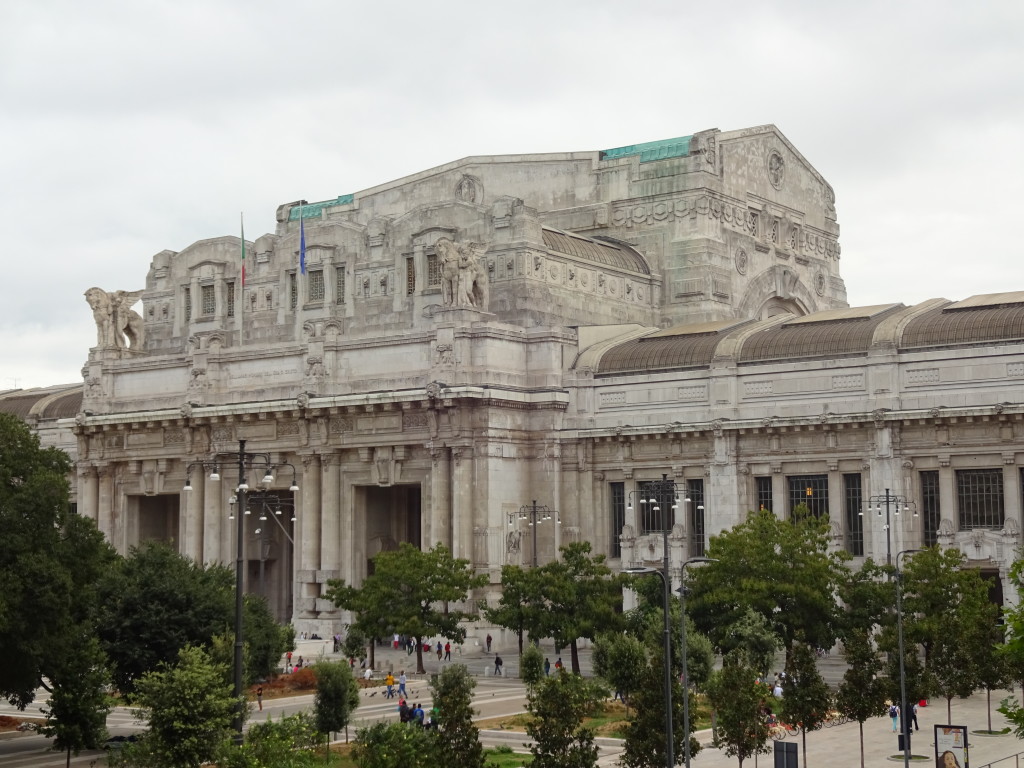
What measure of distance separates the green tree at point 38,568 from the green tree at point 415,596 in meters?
21.0

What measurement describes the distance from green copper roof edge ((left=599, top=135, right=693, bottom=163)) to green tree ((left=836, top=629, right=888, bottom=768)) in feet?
172

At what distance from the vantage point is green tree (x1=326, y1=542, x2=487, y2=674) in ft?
236

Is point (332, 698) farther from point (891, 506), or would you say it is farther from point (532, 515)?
point (891, 506)

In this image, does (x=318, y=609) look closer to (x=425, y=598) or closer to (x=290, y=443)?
(x=290, y=443)

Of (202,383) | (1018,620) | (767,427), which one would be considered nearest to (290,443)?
(202,383)

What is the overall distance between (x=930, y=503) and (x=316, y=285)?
3893 cm

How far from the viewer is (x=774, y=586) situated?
62.0m

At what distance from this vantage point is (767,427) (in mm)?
77875

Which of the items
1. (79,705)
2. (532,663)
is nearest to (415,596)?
(532,663)

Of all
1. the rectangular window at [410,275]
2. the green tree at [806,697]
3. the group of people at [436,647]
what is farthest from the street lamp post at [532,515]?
the green tree at [806,697]

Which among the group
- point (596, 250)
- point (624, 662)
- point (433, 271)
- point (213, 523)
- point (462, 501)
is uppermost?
point (596, 250)

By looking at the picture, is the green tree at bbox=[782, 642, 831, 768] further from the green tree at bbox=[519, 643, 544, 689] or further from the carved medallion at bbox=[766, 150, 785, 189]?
the carved medallion at bbox=[766, 150, 785, 189]

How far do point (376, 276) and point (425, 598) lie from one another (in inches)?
1023

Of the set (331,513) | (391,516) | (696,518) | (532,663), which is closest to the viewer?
(532,663)
